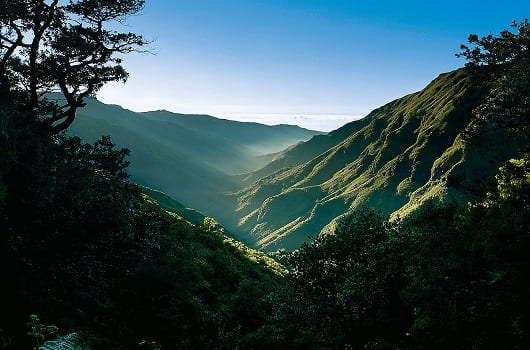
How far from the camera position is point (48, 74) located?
25.9m

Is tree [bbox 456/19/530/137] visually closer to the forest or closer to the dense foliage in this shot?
the forest

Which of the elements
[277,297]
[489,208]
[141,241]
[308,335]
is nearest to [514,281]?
[489,208]

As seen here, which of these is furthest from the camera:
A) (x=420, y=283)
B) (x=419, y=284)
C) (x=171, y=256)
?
(x=171, y=256)

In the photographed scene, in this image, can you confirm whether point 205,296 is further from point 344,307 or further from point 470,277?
point 470,277

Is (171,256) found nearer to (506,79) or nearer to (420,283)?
(420,283)

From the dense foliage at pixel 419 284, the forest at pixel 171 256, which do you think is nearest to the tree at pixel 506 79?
Result: the forest at pixel 171 256

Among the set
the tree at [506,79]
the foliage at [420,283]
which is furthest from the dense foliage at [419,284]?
the tree at [506,79]

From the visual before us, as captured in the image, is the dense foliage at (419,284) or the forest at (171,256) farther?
the dense foliage at (419,284)

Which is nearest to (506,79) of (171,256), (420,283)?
(420,283)

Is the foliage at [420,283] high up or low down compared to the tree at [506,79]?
down

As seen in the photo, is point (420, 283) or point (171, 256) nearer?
point (420, 283)

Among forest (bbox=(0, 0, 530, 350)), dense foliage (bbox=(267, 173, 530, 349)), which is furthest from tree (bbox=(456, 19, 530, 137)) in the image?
dense foliage (bbox=(267, 173, 530, 349))

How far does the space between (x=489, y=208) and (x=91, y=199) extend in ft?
90.8

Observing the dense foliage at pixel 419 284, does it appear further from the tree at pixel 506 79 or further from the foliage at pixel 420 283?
the tree at pixel 506 79
